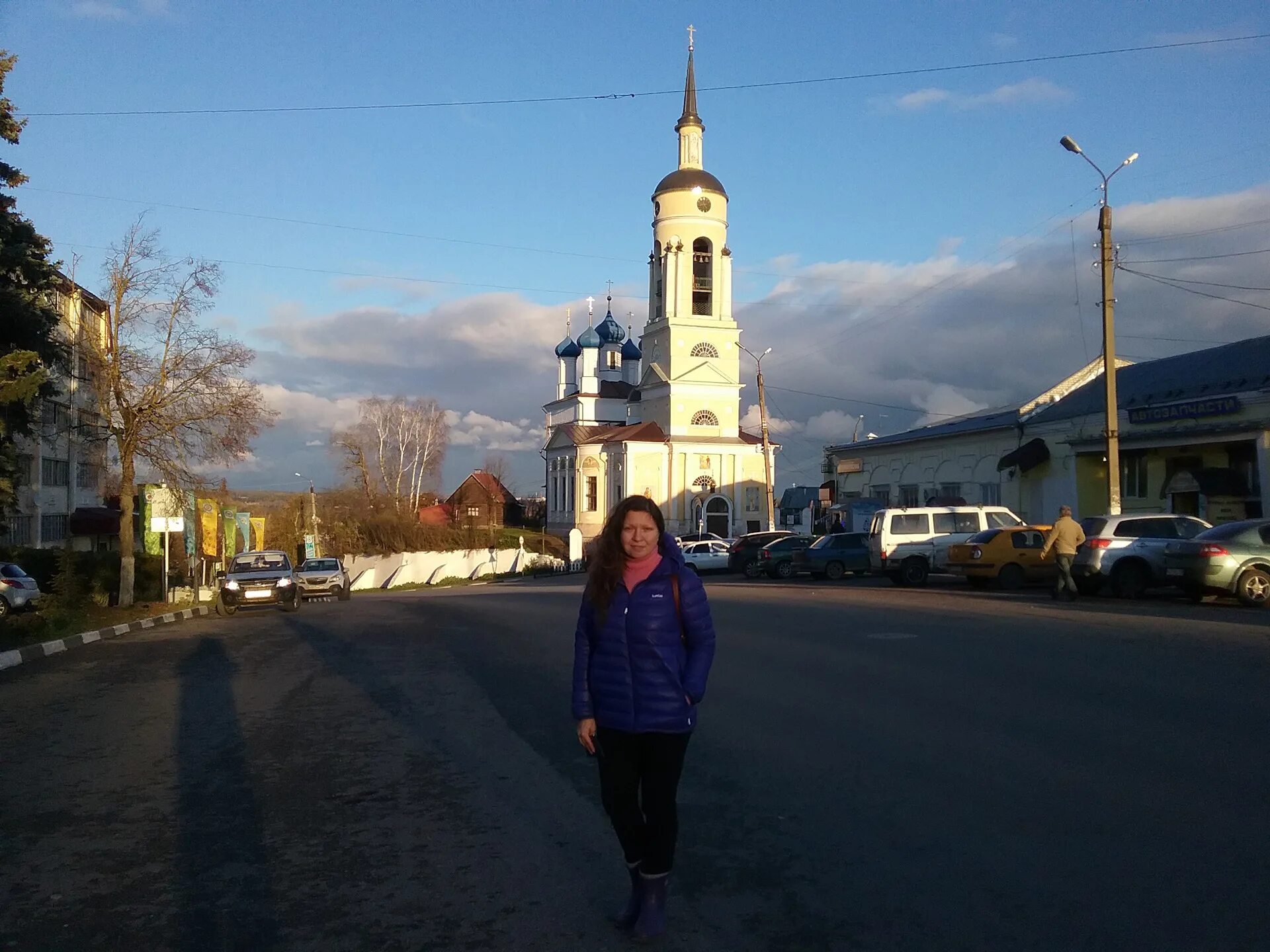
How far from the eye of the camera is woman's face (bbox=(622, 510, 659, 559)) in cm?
472

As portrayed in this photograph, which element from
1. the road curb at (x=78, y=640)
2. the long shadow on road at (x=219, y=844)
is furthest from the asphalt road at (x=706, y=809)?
the road curb at (x=78, y=640)

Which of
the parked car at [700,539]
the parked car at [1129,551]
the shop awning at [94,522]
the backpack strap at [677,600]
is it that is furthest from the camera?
the shop awning at [94,522]

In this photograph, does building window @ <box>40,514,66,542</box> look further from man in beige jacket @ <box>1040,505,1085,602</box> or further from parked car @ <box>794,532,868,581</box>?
man in beige jacket @ <box>1040,505,1085,602</box>

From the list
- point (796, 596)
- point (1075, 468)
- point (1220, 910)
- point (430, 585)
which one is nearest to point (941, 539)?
point (796, 596)

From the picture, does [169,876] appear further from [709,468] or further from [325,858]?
[709,468]

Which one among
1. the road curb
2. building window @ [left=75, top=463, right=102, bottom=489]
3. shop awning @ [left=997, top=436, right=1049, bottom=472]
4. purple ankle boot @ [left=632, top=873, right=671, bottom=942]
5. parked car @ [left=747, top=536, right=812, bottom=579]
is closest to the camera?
purple ankle boot @ [left=632, top=873, right=671, bottom=942]

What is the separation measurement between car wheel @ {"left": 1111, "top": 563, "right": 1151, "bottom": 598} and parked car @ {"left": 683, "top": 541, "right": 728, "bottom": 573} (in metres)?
27.4

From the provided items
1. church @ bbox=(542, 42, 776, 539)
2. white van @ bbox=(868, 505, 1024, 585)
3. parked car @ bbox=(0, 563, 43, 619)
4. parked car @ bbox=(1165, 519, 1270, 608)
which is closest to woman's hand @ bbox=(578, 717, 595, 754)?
parked car @ bbox=(1165, 519, 1270, 608)

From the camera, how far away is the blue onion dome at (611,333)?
3799 inches

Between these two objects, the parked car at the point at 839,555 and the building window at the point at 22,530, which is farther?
the building window at the point at 22,530

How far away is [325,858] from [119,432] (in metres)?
26.0

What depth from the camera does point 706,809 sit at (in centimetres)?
646

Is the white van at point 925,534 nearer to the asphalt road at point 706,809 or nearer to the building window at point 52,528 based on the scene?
the asphalt road at point 706,809

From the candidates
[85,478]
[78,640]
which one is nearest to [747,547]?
[78,640]
